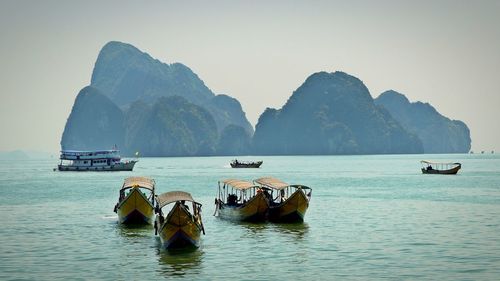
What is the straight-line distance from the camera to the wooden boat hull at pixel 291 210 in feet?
137

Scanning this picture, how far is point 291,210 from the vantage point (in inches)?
1650

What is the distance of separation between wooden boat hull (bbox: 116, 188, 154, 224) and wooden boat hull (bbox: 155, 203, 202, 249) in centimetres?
1049

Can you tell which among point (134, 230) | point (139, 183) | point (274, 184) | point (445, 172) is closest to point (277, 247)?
point (134, 230)

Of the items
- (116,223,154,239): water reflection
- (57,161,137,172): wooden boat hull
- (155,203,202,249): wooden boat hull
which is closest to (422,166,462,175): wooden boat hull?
(57,161,137,172): wooden boat hull

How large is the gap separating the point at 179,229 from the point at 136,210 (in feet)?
38.1

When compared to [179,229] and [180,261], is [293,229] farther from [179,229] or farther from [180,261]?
[180,261]

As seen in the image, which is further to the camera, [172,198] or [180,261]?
[172,198]

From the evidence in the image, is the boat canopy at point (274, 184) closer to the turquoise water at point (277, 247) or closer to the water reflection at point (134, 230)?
the turquoise water at point (277, 247)

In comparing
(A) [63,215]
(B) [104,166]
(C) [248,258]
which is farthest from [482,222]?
(B) [104,166]

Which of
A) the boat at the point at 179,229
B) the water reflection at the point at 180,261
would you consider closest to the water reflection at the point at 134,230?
the water reflection at the point at 180,261

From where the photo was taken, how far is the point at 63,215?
50875 millimetres

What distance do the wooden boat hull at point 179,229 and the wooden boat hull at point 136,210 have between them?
1049cm

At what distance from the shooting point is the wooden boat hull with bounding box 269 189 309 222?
41688 mm

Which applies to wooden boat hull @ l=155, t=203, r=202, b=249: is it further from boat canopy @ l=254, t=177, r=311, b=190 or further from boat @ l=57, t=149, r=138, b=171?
boat @ l=57, t=149, r=138, b=171
